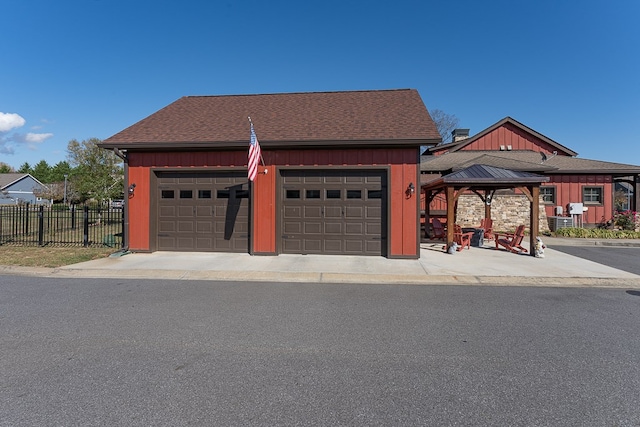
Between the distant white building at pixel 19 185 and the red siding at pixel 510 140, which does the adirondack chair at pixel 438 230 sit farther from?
the distant white building at pixel 19 185

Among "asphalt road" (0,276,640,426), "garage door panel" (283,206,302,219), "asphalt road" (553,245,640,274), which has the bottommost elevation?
"asphalt road" (0,276,640,426)

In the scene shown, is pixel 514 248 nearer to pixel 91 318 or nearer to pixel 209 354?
pixel 209 354

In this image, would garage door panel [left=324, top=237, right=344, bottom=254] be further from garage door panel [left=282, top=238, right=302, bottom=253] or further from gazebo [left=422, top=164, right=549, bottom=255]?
gazebo [left=422, top=164, right=549, bottom=255]

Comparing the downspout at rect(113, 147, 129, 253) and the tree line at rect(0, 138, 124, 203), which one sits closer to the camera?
the downspout at rect(113, 147, 129, 253)

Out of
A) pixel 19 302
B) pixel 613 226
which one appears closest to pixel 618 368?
pixel 19 302

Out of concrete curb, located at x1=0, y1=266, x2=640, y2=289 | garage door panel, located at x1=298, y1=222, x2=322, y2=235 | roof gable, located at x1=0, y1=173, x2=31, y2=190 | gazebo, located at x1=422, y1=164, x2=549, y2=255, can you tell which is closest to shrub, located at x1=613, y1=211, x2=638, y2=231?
gazebo, located at x1=422, y1=164, x2=549, y2=255

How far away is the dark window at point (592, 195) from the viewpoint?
17.9 meters

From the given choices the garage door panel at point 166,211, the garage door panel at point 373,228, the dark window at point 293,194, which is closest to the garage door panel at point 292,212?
the dark window at point 293,194

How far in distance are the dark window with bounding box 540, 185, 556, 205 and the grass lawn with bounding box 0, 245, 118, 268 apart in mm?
21061

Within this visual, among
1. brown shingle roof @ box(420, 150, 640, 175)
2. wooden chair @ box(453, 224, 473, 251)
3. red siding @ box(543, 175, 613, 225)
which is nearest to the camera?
wooden chair @ box(453, 224, 473, 251)

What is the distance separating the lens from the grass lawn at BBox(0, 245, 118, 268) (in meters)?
8.49

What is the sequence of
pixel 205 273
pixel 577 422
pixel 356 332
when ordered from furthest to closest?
pixel 205 273 < pixel 356 332 < pixel 577 422

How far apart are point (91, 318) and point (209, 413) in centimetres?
322

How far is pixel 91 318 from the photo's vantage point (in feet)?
15.2
